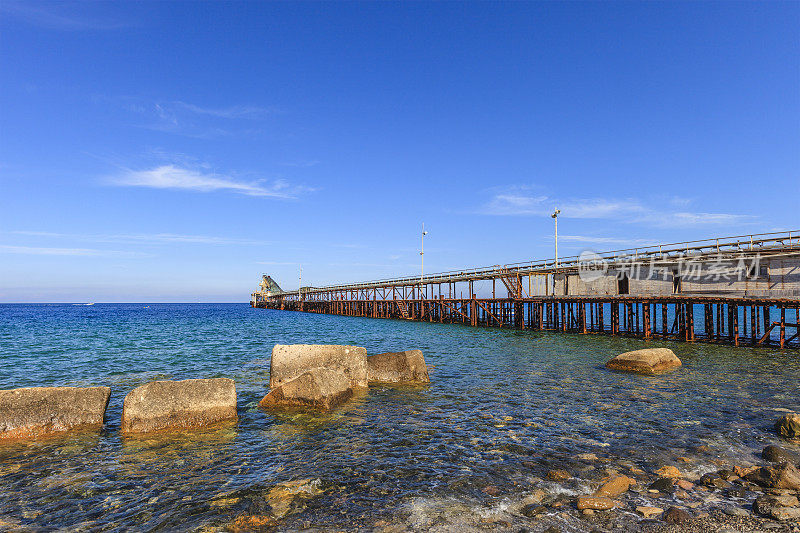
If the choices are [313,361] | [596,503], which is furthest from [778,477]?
[313,361]

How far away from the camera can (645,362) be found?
16.5 metres

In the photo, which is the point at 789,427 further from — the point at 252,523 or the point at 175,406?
the point at 175,406

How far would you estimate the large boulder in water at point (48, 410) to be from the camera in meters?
8.98

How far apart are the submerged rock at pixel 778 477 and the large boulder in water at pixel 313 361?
30.2 ft

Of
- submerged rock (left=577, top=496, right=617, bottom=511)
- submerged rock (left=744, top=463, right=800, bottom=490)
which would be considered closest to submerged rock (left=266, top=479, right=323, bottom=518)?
submerged rock (left=577, top=496, right=617, bottom=511)

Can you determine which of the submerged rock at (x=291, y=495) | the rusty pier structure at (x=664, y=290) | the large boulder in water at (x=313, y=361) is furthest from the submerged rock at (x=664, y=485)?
the rusty pier structure at (x=664, y=290)

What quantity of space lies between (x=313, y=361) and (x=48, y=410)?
625cm

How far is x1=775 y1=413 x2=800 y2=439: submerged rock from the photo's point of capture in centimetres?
877

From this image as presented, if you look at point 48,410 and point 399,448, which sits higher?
point 48,410

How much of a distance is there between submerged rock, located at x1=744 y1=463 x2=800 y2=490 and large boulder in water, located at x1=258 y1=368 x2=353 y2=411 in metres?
8.67

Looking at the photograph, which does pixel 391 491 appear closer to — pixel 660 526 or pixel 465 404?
pixel 660 526

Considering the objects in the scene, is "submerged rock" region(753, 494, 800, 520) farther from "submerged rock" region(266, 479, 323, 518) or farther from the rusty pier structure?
the rusty pier structure

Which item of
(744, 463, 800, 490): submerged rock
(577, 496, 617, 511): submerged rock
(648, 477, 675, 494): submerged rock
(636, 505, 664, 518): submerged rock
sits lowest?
(648, 477, 675, 494): submerged rock

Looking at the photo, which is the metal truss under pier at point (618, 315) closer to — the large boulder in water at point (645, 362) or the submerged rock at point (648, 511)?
the large boulder in water at point (645, 362)
